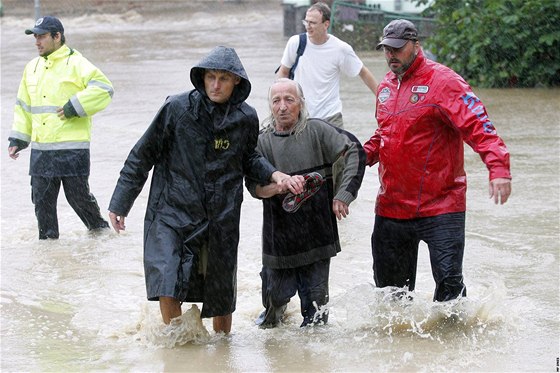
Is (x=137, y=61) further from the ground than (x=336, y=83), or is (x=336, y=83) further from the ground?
(x=336, y=83)

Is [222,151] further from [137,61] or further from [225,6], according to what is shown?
[225,6]

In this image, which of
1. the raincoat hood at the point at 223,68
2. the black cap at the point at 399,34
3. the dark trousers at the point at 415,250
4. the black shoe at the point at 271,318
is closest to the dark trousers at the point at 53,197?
the black shoe at the point at 271,318

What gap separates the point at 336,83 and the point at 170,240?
429 centimetres

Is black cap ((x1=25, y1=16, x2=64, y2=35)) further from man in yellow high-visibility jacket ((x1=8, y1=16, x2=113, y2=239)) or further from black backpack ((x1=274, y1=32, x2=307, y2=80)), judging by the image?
black backpack ((x1=274, y1=32, x2=307, y2=80))

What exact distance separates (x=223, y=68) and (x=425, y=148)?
4.04ft

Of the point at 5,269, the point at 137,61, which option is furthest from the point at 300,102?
the point at 137,61

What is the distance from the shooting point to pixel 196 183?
616 cm

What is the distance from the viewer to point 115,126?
15508 millimetres

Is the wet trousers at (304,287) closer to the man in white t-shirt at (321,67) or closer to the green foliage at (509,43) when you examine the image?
the man in white t-shirt at (321,67)

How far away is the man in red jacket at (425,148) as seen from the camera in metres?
6.15

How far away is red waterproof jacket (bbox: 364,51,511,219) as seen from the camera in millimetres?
6113

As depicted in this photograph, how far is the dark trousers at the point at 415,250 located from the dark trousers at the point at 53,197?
372cm

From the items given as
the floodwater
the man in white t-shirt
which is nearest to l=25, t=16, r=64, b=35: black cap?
the floodwater

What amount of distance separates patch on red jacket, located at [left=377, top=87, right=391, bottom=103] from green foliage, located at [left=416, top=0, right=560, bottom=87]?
12137 millimetres
